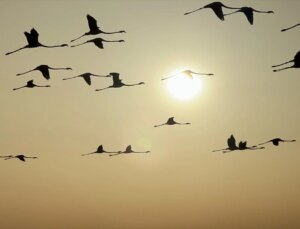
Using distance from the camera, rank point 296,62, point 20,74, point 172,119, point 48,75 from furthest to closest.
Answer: point 172,119 → point 20,74 → point 48,75 → point 296,62

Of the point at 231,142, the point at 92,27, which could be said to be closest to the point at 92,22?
the point at 92,27

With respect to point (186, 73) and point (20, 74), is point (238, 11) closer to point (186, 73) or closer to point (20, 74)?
point (186, 73)

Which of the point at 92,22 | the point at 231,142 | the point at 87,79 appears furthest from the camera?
the point at 231,142

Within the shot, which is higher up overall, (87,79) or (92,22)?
(92,22)

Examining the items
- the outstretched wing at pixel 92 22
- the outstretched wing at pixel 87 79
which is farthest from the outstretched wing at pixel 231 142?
the outstretched wing at pixel 92 22

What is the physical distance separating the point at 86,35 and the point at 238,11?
6.30m

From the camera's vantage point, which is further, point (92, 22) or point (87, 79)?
point (87, 79)

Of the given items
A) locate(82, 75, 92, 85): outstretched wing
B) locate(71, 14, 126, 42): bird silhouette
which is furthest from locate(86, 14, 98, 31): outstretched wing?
locate(82, 75, 92, 85): outstretched wing

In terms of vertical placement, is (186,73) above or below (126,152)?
above

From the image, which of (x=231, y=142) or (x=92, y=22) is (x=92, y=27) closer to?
(x=92, y=22)

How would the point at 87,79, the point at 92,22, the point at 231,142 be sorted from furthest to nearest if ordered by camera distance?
the point at 231,142 < the point at 87,79 < the point at 92,22

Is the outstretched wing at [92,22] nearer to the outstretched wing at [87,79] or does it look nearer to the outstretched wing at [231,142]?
the outstretched wing at [87,79]

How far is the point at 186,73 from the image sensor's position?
23.4 metres

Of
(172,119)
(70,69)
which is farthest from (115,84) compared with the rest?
(172,119)
